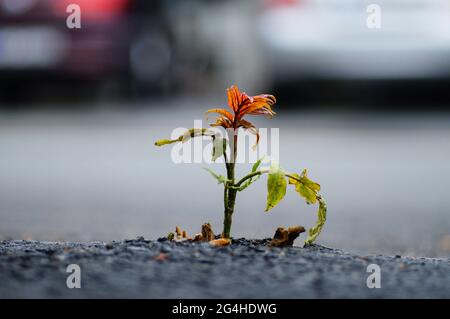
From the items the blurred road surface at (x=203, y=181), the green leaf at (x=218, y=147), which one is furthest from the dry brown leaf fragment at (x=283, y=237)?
the blurred road surface at (x=203, y=181)

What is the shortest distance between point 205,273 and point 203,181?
370cm

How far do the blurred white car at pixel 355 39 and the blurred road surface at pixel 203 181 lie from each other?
0.46 meters

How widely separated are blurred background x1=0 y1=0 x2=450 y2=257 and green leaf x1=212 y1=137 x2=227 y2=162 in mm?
1477

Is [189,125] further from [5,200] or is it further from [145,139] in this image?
[5,200]

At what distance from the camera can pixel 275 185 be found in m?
2.19

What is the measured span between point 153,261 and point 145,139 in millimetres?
5464

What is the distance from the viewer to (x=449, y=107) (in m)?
9.27

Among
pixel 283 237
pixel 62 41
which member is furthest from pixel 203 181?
pixel 62 41

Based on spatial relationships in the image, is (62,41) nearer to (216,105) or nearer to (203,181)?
(216,105)

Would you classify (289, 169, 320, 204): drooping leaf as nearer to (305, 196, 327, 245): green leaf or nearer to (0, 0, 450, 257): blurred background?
(305, 196, 327, 245): green leaf

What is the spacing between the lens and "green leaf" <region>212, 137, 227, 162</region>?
2.12 metres

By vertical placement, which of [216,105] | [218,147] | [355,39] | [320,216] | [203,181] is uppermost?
[355,39]

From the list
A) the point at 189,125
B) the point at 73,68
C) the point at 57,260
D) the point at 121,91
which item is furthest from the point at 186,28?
the point at 57,260

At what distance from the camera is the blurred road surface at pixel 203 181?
4.05m
